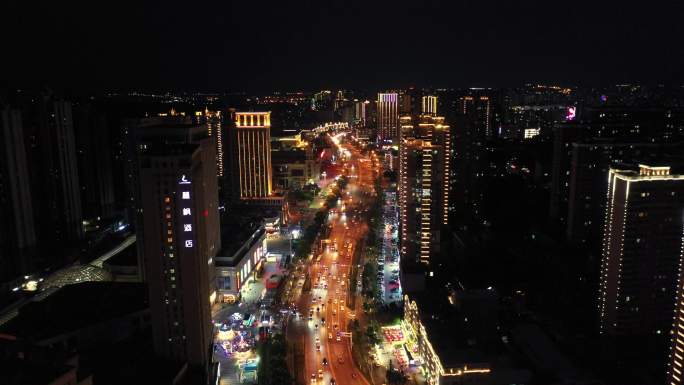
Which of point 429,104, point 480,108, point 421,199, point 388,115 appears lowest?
point 421,199

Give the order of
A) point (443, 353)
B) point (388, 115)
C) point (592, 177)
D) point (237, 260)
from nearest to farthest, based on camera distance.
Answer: point (443, 353)
point (237, 260)
point (592, 177)
point (388, 115)

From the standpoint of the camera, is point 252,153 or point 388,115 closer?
point 252,153

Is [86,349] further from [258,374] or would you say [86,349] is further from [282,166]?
[282,166]

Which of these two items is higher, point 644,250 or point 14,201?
point 14,201

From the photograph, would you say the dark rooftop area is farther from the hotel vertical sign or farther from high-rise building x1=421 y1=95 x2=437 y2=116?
high-rise building x1=421 y1=95 x2=437 y2=116

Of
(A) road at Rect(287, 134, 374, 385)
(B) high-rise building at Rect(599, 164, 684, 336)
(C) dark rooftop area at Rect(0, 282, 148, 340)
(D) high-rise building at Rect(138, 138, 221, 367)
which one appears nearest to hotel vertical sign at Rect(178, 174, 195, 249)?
(D) high-rise building at Rect(138, 138, 221, 367)

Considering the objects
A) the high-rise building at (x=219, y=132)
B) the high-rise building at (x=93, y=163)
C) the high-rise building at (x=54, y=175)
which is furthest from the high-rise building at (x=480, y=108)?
the high-rise building at (x=54, y=175)

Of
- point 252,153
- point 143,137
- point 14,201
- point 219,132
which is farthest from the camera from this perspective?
point 219,132

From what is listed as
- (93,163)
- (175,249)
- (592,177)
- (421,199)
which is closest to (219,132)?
(93,163)

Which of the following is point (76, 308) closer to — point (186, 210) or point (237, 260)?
point (186, 210)
